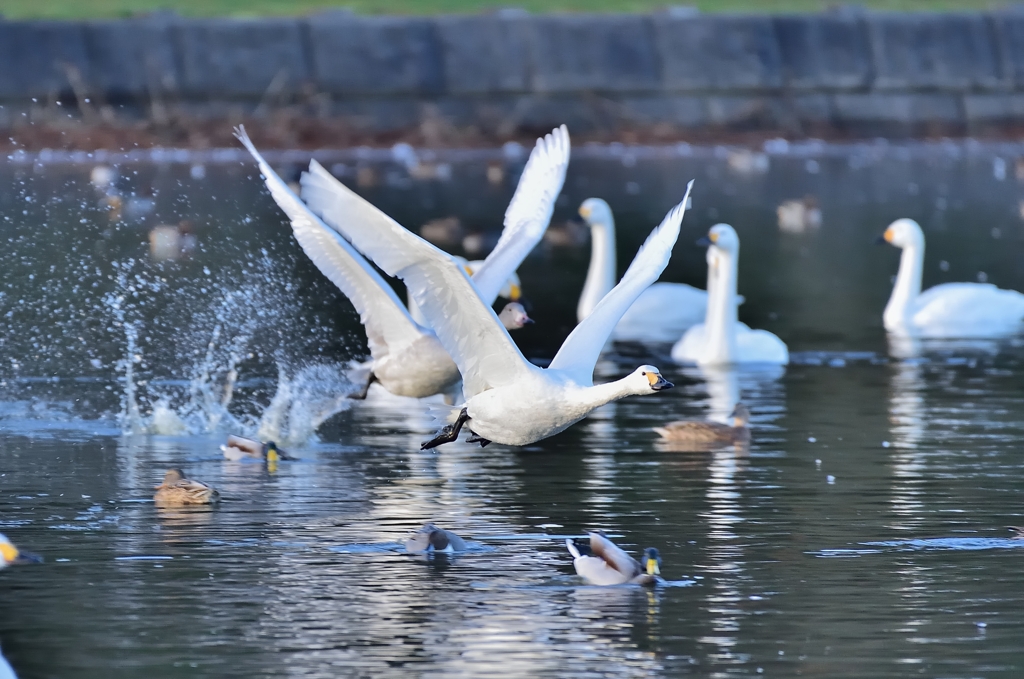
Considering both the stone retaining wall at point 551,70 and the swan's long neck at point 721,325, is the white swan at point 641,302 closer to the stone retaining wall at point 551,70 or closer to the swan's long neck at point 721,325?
the swan's long neck at point 721,325

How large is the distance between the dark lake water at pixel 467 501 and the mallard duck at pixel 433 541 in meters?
0.10

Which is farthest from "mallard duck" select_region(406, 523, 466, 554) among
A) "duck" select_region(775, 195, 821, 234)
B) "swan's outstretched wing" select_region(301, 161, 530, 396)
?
"duck" select_region(775, 195, 821, 234)

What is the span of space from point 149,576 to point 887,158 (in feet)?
113

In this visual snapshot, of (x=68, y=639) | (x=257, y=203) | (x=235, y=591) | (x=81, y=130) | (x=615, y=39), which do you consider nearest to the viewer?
(x=68, y=639)

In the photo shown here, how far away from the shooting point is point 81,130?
124 ft

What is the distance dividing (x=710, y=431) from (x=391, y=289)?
2336 mm

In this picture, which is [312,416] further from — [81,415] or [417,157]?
[417,157]

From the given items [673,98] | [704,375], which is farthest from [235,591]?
[673,98]

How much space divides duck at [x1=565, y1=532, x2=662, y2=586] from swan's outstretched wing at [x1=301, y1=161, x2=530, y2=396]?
1.60 metres

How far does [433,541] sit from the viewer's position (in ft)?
33.6

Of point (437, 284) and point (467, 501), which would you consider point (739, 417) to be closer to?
point (467, 501)

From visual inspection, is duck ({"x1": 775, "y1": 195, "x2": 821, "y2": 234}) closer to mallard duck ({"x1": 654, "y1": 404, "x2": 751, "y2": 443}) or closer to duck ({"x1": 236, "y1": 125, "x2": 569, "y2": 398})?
mallard duck ({"x1": 654, "y1": 404, "x2": 751, "y2": 443})

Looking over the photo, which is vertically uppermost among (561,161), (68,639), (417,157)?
(417,157)

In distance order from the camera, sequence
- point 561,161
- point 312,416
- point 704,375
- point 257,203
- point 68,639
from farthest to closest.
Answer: point 257,203 → point 704,375 → point 312,416 → point 561,161 → point 68,639
